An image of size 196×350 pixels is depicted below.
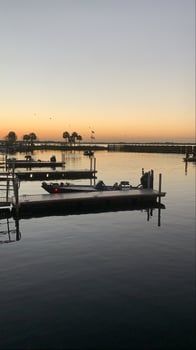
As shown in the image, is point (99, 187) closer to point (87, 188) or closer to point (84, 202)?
point (87, 188)

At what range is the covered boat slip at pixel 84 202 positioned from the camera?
95.0ft

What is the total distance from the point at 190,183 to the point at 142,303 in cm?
4126

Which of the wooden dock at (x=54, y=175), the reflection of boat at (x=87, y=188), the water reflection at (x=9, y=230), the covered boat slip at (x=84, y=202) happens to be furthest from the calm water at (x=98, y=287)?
the wooden dock at (x=54, y=175)

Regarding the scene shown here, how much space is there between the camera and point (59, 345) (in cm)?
994

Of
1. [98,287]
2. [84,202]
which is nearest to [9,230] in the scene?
[84,202]

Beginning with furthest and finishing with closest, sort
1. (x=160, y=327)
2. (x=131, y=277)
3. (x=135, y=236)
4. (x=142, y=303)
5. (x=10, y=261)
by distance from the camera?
(x=135, y=236) → (x=10, y=261) → (x=131, y=277) → (x=142, y=303) → (x=160, y=327)

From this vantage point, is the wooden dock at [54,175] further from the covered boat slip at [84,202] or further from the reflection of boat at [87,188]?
the covered boat slip at [84,202]

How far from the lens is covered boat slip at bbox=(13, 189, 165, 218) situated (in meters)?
29.0

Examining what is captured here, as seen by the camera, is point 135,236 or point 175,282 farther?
point 135,236

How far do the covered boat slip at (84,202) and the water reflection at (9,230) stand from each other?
1563mm

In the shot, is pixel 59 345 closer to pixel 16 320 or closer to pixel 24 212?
pixel 16 320

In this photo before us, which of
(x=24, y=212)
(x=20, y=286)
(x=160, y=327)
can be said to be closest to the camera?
(x=160, y=327)

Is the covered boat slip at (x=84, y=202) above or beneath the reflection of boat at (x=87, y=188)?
beneath

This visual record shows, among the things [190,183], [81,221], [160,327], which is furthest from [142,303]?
[190,183]
